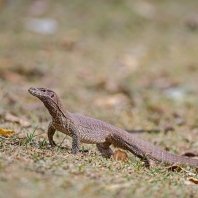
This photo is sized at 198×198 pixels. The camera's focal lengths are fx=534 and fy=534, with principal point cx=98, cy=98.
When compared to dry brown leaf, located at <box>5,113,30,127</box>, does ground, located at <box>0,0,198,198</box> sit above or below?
above

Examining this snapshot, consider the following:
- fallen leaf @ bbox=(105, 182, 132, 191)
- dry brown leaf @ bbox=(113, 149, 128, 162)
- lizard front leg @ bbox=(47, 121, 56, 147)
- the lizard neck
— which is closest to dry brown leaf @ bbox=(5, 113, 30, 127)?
lizard front leg @ bbox=(47, 121, 56, 147)

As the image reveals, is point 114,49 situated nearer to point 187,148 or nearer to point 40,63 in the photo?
point 40,63

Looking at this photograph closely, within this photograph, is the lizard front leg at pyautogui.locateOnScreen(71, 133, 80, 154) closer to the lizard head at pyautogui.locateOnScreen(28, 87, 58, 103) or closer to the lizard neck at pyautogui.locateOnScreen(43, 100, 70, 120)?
the lizard neck at pyautogui.locateOnScreen(43, 100, 70, 120)

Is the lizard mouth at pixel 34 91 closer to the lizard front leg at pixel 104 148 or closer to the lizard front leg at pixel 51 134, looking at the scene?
the lizard front leg at pixel 51 134

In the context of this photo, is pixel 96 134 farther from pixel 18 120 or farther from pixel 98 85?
pixel 98 85

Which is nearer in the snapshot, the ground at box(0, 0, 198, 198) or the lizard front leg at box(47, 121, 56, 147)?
the ground at box(0, 0, 198, 198)

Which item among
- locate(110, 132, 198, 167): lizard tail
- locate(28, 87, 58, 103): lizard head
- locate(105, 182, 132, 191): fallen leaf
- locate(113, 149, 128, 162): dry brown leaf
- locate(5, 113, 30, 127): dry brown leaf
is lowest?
locate(5, 113, 30, 127): dry brown leaf

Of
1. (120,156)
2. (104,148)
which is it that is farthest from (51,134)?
(120,156)

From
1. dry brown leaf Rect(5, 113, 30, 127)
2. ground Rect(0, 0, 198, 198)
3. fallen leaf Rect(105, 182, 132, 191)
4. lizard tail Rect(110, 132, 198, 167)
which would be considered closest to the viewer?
fallen leaf Rect(105, 182, 132, 191)
